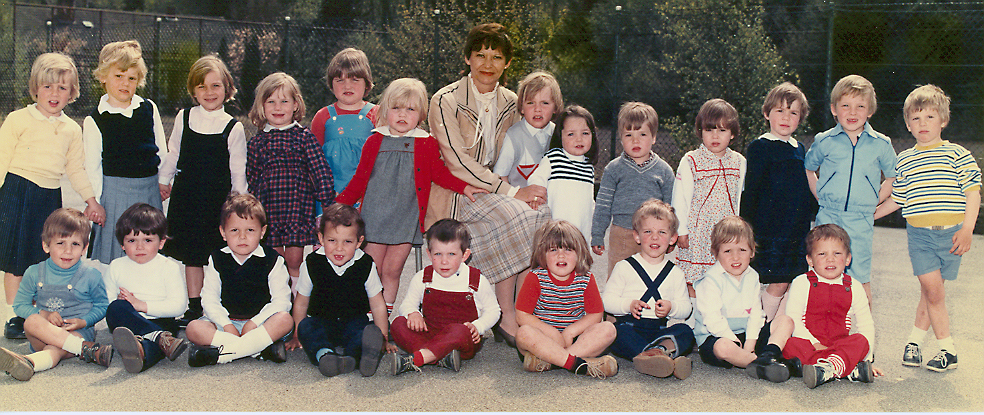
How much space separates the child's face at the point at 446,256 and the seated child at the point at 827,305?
166 cm

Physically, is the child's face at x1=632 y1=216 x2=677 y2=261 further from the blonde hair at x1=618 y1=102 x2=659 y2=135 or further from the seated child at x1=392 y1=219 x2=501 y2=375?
the seated child at x1=392 y1=219 x2=501 y2=375

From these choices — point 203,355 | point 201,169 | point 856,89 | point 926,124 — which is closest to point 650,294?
point 856,89

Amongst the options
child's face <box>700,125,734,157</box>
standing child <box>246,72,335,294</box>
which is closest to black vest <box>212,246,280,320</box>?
standing child <box>246,72,335,294</box>

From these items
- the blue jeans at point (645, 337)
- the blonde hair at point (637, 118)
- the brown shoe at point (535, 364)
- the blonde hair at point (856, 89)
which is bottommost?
the brown shoe at point (535, 364)

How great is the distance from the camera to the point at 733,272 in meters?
3.94

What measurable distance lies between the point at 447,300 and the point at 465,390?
61cm

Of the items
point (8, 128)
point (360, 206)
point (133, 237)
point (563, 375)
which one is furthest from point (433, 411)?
point (8, 128)

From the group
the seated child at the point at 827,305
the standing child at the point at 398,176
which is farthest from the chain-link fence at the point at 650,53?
the standing child at the point at 398,176

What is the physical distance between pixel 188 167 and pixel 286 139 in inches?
23.0

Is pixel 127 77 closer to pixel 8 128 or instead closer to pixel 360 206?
pixel 8 128

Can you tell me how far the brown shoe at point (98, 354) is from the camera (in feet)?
12.0

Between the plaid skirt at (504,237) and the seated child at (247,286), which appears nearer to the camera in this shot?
the seated child at (247,286)

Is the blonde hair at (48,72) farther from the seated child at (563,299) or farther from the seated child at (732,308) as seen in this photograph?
the seated child at (732,308)

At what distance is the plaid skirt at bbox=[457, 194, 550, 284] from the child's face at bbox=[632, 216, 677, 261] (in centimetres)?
57
